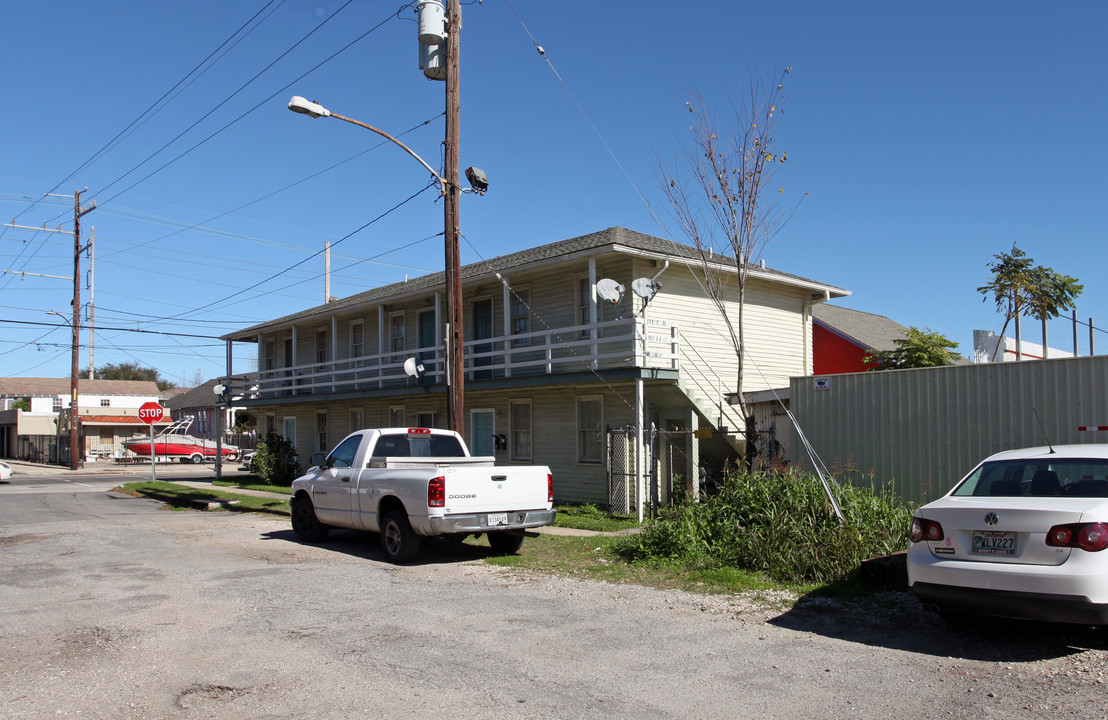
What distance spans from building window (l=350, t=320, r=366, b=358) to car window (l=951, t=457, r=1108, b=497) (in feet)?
75.8

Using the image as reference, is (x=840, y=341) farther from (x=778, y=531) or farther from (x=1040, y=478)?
(x=1040, y=478)

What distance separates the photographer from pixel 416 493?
11.0 metres

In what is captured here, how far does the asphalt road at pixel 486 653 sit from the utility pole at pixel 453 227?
488 centimetres

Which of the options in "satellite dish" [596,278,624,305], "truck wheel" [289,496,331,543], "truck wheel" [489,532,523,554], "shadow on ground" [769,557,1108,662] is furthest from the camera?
"satellite dish" [596,278,624,305]

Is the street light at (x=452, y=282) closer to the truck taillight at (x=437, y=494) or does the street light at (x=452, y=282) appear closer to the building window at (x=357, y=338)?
the truck taillight at (x=437, y=494)

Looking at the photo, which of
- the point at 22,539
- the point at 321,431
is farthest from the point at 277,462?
the point at 22,539

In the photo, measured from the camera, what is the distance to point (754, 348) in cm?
2133

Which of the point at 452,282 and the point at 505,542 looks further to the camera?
the point at 452,282

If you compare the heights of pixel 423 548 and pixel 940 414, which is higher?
pixel 940 414

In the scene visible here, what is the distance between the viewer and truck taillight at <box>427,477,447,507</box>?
1077 centimetres

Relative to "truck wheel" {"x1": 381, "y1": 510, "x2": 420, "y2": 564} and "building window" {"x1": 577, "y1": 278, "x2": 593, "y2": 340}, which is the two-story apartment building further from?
"truck wheel" {"x1": 381, "y1": 510, "x2": 420, "y2": 564}

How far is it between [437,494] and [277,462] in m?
18.2

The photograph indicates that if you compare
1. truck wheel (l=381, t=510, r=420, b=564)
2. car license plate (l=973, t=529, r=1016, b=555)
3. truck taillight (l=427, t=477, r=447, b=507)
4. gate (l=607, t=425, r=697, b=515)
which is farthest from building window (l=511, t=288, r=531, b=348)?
car license plate (l=973, t=529, r=1016, b=555)

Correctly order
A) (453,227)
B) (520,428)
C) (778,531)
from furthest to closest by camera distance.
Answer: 1. (520,428)
2. (453,227)
3. (778,531)
